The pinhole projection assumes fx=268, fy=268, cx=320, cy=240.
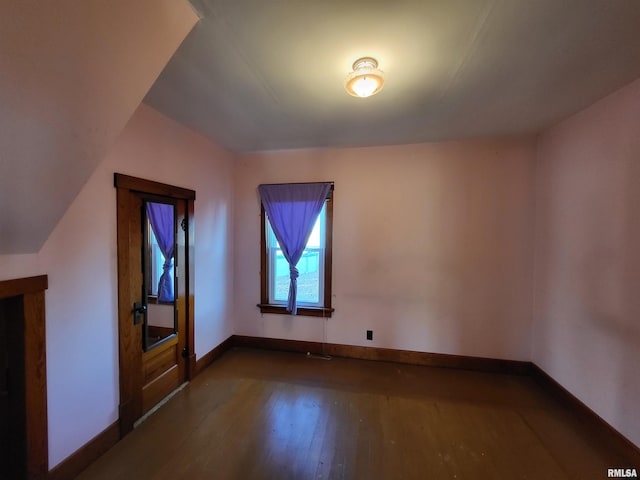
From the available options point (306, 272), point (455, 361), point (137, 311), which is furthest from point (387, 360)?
point (137, 311)

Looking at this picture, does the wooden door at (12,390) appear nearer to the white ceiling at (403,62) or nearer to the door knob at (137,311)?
the door knob at (137,311)

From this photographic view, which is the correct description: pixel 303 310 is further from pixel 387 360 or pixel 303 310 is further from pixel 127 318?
pixel 127 318

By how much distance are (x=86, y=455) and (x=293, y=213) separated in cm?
261

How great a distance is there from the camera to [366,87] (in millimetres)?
1652

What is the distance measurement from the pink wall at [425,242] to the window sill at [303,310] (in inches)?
3.4

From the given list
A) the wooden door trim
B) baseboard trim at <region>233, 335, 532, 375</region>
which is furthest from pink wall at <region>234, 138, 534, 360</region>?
the wooden door trim

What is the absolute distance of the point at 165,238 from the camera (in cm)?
242

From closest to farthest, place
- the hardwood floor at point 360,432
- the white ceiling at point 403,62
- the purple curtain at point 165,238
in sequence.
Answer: the white ceiling at point 403,62, the hardwood floor at point 360,432, the purple curtain at point 165,238

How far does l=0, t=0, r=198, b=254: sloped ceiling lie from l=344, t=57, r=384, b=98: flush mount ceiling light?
89 centimetres

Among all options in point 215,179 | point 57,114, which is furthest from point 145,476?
point 215,179

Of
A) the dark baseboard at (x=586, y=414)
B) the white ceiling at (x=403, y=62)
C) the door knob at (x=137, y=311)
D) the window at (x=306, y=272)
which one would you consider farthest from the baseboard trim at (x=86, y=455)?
the dark baseboard at (x=586, y=414)

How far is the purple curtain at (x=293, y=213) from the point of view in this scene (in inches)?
127

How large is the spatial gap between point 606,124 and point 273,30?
2485 mm

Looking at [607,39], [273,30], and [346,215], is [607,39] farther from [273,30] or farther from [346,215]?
[346,215]
